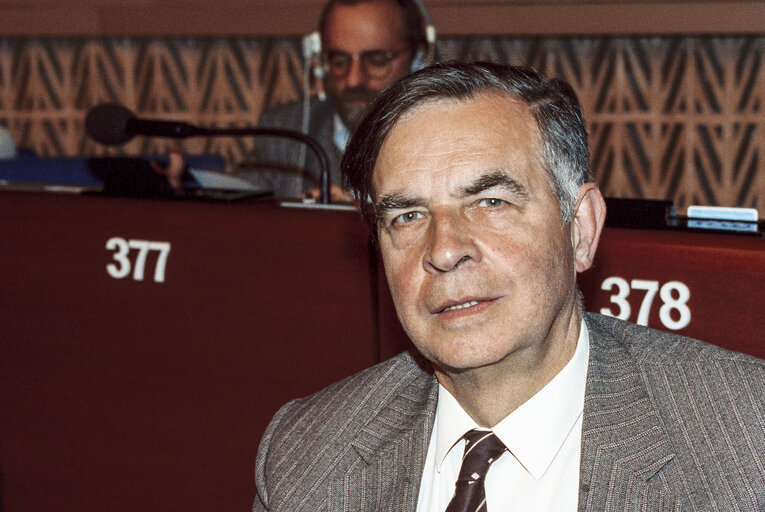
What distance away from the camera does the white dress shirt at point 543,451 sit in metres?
1.19

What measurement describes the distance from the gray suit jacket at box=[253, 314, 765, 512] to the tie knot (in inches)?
2.7

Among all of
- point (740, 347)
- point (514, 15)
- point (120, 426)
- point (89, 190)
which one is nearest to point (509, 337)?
point (740, 347)

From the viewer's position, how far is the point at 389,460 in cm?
126

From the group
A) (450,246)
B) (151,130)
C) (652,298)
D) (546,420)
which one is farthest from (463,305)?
(151,130)

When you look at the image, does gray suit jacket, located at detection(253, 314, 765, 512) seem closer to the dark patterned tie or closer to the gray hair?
the dark patterned tie

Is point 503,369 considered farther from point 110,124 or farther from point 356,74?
point 356,74

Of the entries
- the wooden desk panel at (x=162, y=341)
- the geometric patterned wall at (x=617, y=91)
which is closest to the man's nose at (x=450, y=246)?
the wooden desk panel at (x=162, y=341)

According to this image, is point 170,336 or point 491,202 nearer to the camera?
point 491,202

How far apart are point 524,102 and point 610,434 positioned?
16.6 inches

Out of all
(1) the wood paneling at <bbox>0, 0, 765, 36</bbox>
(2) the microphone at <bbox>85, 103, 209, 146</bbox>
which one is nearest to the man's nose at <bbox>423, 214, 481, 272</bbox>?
(2) the microphone at <bbox>85, 103, 209, 146</bbox>

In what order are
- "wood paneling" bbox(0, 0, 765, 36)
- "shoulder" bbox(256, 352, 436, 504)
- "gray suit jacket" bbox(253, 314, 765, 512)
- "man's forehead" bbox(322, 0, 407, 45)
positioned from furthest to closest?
"wood paneling" bbox(0, 0, 765, 36) → "man's forehead" bbox(322, 0, 407, 45) → "shoulder" bbox(256, 352, 436, 504) → "gray suit jacket" bbox(253, 314, 765, 512)

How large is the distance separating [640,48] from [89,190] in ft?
11.1

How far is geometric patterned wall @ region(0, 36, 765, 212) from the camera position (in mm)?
4504

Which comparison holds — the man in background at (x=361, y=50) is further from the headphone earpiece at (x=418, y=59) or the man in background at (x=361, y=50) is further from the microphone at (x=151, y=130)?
the microphone at (x=151, y=130)
